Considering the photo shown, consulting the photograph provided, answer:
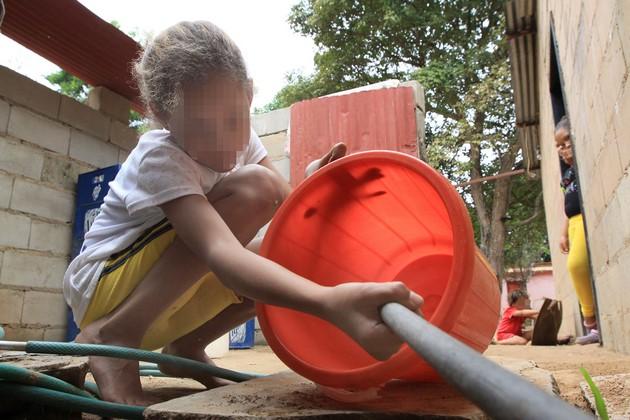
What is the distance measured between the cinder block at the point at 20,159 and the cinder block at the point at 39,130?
0.21 ft

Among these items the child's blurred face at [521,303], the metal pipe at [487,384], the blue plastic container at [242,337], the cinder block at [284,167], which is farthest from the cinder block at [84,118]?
the child's blurred face at [521,303]

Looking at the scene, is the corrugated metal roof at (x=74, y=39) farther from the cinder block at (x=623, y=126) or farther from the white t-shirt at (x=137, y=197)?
the cinder block at (x=623, y=126)

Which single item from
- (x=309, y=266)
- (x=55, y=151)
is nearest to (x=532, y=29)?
(x=55, y=151)

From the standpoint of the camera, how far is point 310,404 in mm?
824

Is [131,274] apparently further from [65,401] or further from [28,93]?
[28,93]

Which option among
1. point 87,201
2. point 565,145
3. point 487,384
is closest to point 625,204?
point 487,384

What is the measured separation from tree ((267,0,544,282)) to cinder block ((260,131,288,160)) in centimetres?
557

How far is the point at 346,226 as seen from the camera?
1247mm

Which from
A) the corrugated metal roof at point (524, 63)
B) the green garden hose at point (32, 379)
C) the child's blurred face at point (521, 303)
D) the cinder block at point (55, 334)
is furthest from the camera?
the child's blurred face at point (521, 303)

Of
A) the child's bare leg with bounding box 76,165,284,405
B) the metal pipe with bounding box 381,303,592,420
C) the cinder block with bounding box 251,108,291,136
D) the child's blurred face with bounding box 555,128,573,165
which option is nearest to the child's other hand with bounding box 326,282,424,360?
the metal pipe with bounding box 381,303,592,420

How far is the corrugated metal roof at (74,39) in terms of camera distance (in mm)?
3115

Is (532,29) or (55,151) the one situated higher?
(532,29)

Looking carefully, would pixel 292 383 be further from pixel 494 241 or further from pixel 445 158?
pixel 494 241

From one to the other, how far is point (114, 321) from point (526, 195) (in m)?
11.6
